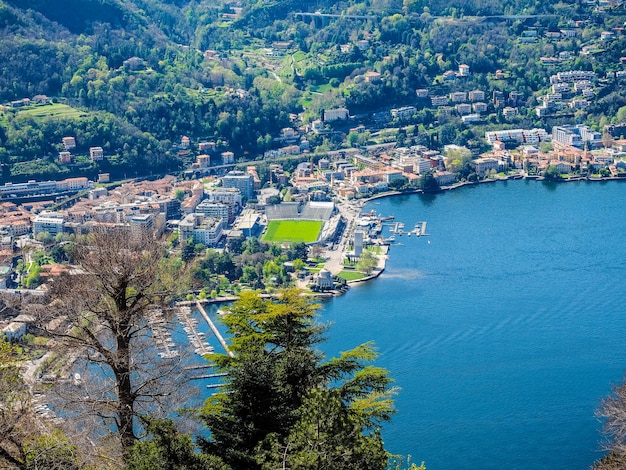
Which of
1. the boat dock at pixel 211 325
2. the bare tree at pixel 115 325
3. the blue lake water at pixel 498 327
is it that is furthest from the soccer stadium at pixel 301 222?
the bare tree at pixel 115 325

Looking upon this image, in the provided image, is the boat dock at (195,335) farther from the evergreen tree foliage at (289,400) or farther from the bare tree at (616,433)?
the evergreen tree foliage at (289,400)

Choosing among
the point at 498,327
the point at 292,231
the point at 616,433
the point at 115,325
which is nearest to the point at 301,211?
the point at 292,231

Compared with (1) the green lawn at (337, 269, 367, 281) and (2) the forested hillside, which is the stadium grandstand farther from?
(2) the forested hillside

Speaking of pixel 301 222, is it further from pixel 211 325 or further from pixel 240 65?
pixel 240 65

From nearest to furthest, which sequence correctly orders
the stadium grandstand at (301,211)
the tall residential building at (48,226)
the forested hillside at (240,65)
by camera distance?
the tall residential building at (48,226) < the stadium grandstand at (301,211) < the forested hillside at (240,65)

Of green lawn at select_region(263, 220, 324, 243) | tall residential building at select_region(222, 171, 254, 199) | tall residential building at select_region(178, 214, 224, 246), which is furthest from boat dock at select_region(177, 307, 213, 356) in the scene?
tall residential building at select_region(222, 171, 254, 199)

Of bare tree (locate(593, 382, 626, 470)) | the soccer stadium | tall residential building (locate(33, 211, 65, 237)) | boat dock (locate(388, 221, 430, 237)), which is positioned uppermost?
bare tree (locate(593, 382, 626, 470))
